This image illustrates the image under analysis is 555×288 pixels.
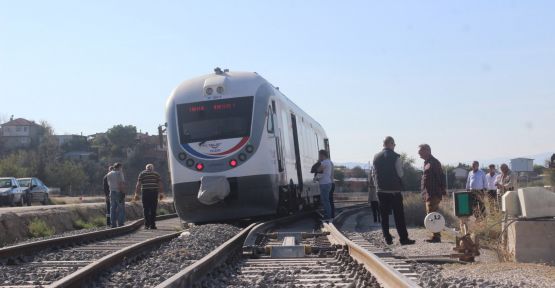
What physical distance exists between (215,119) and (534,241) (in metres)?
8.62

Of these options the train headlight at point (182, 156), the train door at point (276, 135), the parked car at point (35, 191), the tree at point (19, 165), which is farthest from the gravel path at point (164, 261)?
the tree at point (19, 165)

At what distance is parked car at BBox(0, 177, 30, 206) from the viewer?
104 feet

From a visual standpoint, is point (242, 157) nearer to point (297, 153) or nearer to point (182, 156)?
point (182, 156)

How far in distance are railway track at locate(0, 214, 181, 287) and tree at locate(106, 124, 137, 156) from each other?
93.3 metres

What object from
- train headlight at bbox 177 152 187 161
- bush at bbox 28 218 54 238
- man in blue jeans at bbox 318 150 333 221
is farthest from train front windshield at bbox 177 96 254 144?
bush at bbox 28 218 54 238

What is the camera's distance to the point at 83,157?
118438mm

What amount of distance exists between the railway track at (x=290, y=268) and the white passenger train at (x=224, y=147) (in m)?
4.30

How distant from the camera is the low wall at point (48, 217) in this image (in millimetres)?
15758

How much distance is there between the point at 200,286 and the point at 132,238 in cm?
763

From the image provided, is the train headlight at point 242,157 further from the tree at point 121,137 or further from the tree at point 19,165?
the tree at point 121,137

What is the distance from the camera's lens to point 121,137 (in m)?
108

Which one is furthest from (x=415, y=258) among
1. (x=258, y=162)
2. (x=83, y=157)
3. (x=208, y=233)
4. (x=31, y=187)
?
(x=83, y=157)

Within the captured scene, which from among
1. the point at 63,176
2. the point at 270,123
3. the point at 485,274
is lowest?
the point at 485,274

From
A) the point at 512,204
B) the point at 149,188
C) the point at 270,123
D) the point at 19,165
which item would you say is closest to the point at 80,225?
the point at 149,188
